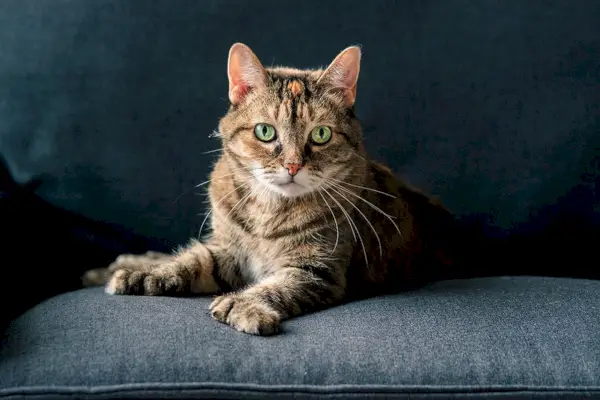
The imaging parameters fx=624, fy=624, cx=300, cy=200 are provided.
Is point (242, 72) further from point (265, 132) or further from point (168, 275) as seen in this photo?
point (168, 275)

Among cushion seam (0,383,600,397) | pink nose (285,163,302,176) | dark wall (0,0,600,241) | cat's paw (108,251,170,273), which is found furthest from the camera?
dark wall (0,0,600,241)

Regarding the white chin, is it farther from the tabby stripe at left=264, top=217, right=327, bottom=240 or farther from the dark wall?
the dark wall

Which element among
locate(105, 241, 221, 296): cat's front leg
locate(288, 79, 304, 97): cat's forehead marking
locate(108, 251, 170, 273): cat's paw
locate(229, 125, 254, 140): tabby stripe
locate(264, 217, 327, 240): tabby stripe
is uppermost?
locate(288, 79, 304, 97): cat's forehead marking

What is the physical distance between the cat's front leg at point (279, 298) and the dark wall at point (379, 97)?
2.25ft

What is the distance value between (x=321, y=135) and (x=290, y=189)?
0.17m

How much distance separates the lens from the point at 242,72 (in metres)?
1.58

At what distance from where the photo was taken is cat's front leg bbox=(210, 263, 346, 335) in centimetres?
129

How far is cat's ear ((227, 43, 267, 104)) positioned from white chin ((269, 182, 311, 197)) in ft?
0.90

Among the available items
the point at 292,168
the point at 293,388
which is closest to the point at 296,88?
the point at 292,168

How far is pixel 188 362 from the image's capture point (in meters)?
1.13

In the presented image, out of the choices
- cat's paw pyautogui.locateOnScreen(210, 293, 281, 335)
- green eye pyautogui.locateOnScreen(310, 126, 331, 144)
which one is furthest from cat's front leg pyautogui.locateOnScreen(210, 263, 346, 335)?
green eye pyautogui.locateOnScreen(310, 126, 331, 144)

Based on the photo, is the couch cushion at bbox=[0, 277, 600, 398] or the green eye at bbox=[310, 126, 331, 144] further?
the green eye at bbox=[310, 126, 331, 144]

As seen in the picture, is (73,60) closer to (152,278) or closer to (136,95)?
(136,95)

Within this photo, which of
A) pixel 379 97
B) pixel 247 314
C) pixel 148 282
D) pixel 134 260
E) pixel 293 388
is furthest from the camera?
pixel 379 97
